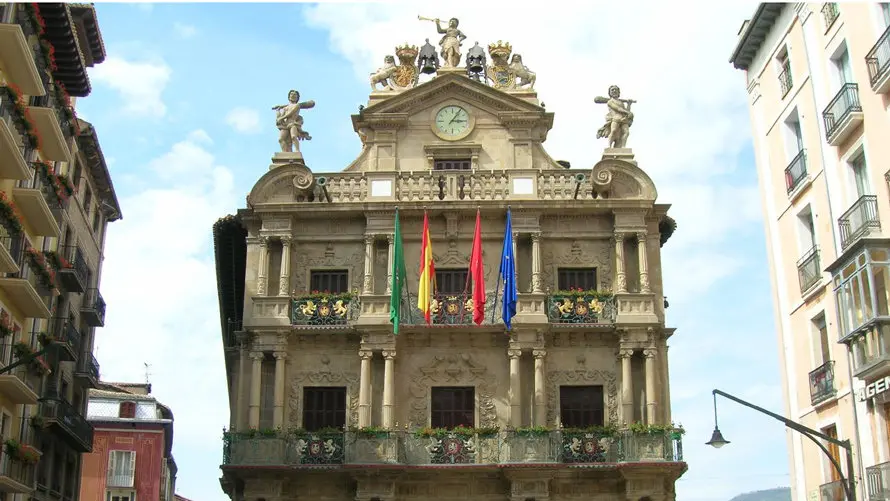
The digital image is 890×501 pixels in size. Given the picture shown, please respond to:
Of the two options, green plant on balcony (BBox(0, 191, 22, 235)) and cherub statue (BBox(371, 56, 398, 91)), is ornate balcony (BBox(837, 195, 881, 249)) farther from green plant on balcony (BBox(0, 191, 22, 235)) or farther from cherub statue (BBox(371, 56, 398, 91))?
green plant on balcony (BBox(0, 191, 22, 235))

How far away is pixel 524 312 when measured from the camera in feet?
104

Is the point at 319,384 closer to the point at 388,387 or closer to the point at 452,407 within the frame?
the point at 388,387

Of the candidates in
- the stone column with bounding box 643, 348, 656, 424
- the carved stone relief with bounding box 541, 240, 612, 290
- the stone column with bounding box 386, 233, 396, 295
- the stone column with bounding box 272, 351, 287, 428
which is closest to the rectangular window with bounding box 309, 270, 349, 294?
the stone column with bounding box 386, 233, 396, 295

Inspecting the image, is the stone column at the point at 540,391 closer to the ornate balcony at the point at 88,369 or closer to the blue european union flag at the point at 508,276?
the blue european union flag at the point at 508,276

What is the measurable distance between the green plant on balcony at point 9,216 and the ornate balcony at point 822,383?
1969 cm

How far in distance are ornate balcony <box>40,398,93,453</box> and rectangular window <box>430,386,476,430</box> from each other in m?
10.6

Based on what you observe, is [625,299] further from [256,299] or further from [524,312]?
[256,299]

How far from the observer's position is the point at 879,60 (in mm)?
22203

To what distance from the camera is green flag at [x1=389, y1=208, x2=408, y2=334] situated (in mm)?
30406

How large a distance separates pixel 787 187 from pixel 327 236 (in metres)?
13.8

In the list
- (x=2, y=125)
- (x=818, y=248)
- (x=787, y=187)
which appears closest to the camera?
(x=2, y=125)

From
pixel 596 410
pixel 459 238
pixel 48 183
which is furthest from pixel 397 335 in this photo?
pixel 48 183

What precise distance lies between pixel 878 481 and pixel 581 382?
11.2 m

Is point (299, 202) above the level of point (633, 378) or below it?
above
